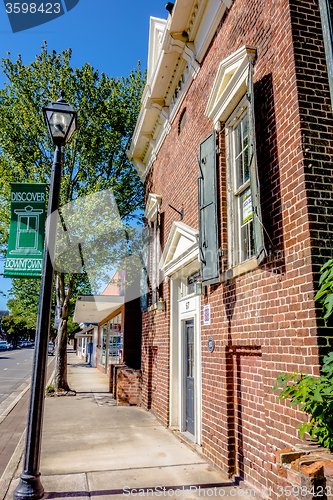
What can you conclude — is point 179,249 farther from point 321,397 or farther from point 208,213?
point 321,397

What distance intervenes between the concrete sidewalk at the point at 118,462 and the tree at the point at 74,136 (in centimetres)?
556

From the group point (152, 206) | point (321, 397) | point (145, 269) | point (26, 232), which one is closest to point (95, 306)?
point (145, 269)

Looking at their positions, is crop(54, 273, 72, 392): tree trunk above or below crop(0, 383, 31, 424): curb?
above

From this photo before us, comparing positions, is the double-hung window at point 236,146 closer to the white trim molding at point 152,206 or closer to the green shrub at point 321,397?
the green shrub at point 321,397

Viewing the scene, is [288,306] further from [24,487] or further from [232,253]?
[24,487]

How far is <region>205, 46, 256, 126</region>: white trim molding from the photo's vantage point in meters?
4.97

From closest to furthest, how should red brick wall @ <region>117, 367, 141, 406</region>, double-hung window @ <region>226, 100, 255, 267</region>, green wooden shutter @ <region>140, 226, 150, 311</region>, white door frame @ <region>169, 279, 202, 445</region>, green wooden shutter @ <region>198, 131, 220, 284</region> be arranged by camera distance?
double-hung window @ <region>226, 100, 255, 267</region> < green wooden shutter @ <region>198, 131, 220, 284</region> < white door frame @ <region>169, 279, 202, 445</region> < green wooden shutter @ <region>140, 226, 150, 311</region> < red brick wall @ <region>117, 367, 141, 406</region>

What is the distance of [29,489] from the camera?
405 cm

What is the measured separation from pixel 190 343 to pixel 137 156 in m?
6.74

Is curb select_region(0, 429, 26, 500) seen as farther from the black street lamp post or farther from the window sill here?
the window sill

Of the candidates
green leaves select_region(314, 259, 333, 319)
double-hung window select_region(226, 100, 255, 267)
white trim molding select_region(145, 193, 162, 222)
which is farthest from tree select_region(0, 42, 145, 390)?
green leaves select_region(314, 259, 333, 319)

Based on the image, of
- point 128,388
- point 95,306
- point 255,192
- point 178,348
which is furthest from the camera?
point 95,306

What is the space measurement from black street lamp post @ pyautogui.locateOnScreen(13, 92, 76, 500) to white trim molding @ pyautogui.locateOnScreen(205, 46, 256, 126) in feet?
7.19

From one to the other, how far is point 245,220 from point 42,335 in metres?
3.06
